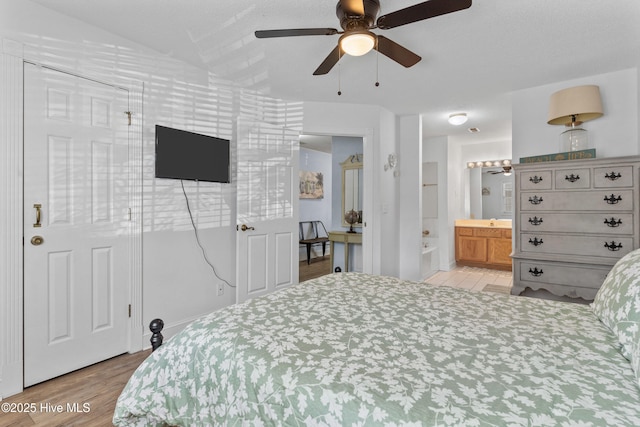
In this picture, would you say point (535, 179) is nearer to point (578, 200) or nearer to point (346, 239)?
point (578, 200)

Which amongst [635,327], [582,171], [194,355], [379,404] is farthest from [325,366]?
[582,171]

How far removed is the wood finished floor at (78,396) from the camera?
1.71 meters

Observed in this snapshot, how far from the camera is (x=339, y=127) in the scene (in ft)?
12.8

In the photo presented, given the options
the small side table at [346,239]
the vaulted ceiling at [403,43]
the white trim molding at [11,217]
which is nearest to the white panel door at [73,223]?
the white trim molding at [11,217]

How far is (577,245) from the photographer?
8.37 ft

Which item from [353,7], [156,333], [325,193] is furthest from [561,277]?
[325,193]

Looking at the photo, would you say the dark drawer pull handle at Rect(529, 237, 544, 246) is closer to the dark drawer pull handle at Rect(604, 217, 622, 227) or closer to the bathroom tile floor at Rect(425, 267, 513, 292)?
the dark drawer pull handle at Rect(604, 217, 622, 227)

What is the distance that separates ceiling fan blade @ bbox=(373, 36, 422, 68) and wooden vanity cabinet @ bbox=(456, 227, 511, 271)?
4462mm

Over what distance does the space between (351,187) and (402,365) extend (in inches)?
163

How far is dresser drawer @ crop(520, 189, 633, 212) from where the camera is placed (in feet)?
7.84

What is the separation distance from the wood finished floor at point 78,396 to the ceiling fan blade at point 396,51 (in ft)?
8.46

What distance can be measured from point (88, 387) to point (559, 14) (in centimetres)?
382

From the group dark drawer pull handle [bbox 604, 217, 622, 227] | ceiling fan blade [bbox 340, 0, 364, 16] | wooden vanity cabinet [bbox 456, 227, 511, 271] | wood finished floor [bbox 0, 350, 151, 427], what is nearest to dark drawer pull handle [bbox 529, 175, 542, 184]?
dark drawer pull handle [bbox 604, 217, 622, 227]

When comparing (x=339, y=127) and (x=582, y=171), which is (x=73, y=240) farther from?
(x=582, y=171)
